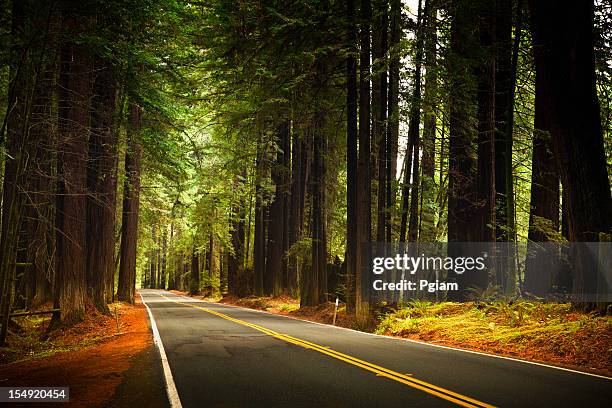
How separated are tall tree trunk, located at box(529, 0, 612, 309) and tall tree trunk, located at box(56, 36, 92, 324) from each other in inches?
513

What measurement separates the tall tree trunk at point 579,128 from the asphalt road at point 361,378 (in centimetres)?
362

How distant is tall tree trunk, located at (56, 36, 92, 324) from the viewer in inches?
619

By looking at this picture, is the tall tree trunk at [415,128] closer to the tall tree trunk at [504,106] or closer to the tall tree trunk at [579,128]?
the tall tree trunk at [504,106]

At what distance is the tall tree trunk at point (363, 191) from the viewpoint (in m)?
18.0

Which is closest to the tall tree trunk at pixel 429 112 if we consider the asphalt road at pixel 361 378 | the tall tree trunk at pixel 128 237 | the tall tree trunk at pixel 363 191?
the tall tree trunk at pixel 363 191

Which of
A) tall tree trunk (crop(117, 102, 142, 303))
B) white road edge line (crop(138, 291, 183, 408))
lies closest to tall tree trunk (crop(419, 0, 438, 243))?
white road edge line (crop(138, 291, 183, 408))

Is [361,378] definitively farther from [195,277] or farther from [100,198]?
[195,277]

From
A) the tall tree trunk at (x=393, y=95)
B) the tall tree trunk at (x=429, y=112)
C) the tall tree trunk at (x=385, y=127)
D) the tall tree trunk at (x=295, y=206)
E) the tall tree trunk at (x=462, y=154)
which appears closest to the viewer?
the tall tree trunk at (x=462, y=154)

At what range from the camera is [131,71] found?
14812mm

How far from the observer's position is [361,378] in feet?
26.2

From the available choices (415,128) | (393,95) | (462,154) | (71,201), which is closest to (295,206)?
(393,95)

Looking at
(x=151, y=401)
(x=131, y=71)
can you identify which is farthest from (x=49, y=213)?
(x=151, y=401)

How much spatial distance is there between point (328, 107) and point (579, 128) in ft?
39.9

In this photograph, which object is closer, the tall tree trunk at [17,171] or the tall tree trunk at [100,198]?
the tall tree trunk at [17,171]
